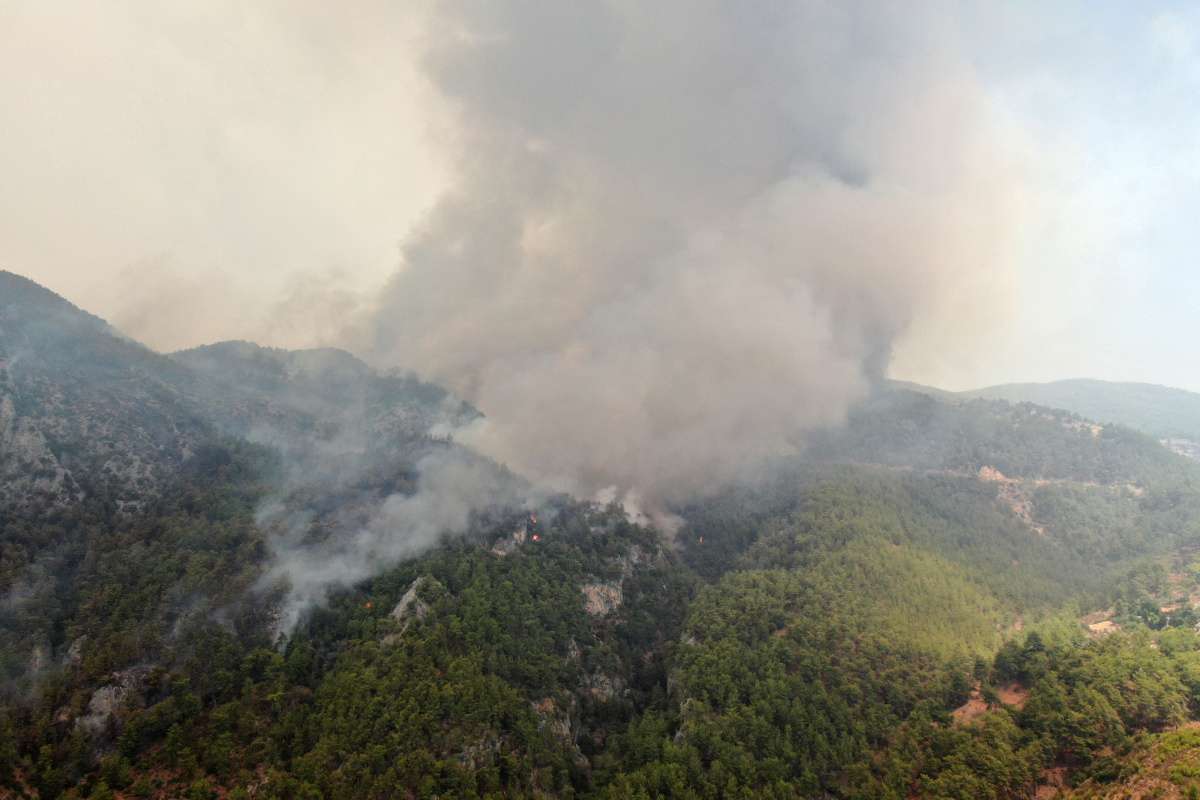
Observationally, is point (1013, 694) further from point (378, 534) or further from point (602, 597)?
point (378, 534)

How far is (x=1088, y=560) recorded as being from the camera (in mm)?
194250

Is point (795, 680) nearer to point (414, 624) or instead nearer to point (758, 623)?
point (758, 623)

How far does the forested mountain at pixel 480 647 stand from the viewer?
84688 millimetres

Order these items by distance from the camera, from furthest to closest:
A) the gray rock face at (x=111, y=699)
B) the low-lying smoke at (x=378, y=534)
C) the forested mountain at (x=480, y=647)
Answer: the low-lying smoke at (x=378, y=534) → the forested mountain at (x=480, y=647) → the gray rock face at (x=111, y=699)

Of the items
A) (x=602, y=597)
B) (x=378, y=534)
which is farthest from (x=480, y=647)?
(x=602, y=597)

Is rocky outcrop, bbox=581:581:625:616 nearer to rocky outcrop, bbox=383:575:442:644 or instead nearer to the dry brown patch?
rocky outcrop, bbox=383:575:442:644

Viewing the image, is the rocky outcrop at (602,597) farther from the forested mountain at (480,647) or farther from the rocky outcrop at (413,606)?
the rocky outcrop at (413,606)

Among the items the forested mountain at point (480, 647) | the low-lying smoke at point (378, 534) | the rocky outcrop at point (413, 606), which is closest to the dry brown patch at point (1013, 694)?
the forested mountain at point (480, 647)

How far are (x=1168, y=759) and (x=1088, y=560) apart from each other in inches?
5936

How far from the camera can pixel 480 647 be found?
375ft

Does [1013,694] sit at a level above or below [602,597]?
below

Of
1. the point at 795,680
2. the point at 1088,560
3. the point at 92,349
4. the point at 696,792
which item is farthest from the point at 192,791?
the point at 1088,560

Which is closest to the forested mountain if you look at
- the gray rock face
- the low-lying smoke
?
the gray rock face

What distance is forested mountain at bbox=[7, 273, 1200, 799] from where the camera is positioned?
278 feet
